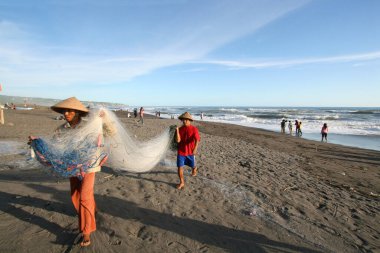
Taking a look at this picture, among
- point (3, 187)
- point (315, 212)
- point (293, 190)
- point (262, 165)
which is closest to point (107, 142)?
point (3, 187)

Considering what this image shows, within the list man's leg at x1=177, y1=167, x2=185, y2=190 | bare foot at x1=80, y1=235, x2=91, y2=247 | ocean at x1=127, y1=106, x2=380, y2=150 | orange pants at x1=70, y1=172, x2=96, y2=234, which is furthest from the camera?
ocean at x1=127, y1=106, x2=380, y2=150

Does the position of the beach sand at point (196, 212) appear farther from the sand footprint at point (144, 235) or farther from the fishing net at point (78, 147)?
the fishing net at point (78, 147)

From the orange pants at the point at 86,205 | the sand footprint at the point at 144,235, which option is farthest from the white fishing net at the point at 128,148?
the sand footprint at the point at 144,235

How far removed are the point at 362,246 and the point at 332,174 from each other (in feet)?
17.2

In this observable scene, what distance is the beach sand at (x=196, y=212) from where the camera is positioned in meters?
3.54

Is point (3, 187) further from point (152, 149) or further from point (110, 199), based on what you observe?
point (152, 149)

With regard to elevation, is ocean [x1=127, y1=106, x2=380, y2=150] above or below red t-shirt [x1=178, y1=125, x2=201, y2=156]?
below

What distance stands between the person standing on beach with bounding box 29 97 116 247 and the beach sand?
31 centimetres

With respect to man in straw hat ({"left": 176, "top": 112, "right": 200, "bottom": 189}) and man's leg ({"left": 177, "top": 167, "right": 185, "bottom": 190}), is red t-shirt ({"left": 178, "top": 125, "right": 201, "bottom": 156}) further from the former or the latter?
man's leg ({"left": 177, "top": 167, "right": 185, "bottom": 190})

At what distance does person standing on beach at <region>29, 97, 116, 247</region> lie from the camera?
123 inches

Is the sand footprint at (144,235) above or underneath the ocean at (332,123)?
above

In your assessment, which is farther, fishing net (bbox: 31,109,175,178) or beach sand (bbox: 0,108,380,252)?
beach sand (bbox: 0,108,380,252)

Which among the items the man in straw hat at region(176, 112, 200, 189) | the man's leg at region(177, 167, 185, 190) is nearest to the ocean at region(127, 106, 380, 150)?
the man in straw hat at region(176, 112, 200, 189)

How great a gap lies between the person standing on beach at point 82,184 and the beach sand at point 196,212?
308 millimetres
